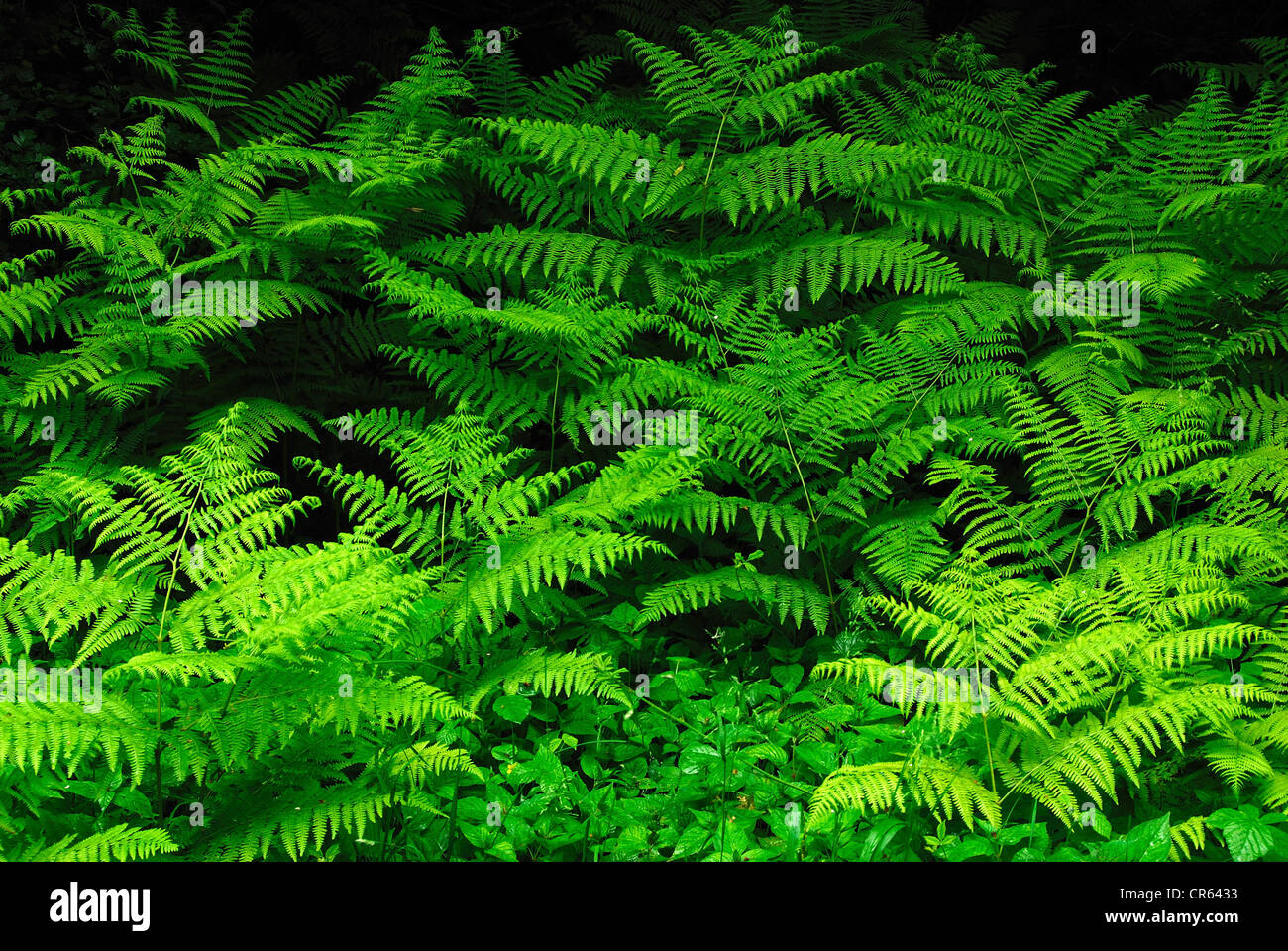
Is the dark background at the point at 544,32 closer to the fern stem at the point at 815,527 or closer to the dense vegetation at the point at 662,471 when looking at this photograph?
the dense vegetation at the point at 662,471

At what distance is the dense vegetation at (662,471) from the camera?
2557mm

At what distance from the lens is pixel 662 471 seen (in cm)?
323

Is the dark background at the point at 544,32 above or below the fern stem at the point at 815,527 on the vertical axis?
above

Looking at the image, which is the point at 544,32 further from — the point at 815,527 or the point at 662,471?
the point at 815,527

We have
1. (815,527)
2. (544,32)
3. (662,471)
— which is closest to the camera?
(662,471)

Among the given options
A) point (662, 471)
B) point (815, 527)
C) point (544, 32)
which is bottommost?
point (815, 527)

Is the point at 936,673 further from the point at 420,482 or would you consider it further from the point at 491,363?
the point at 491,363

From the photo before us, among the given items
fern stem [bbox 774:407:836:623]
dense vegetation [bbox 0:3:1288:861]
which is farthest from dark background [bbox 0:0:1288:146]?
fern stem [bbox 774:407:836:623]

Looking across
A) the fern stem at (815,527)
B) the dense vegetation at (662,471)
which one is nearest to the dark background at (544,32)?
the dense vegetation at (662,471)

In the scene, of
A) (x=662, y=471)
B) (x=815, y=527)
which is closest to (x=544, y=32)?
(x=662, y=471)

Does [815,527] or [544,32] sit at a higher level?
[544,32]

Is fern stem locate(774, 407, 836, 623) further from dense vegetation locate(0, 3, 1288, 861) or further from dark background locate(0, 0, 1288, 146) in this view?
dark background locate(0, 0, 1288, 146)

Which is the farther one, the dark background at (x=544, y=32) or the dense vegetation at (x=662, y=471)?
the dark background at (x=544, y=32)

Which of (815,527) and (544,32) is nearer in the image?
(815,527)
